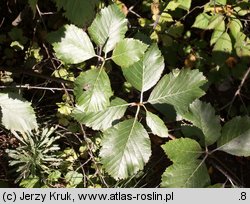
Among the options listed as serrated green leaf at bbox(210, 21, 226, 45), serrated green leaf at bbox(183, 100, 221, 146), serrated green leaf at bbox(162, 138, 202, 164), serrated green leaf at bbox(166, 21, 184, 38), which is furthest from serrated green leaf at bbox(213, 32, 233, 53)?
serrated green leaf at bbox(162, 138, 202, 164)

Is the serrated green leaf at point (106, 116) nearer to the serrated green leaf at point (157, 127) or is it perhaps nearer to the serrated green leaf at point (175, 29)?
the serrated green leaf at point (157, 127)

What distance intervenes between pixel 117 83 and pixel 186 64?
1.61 feet

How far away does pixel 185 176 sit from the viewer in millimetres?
1293

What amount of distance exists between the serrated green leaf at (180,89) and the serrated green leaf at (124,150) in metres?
0.15

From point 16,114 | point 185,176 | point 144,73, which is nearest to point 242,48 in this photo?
point 144,73

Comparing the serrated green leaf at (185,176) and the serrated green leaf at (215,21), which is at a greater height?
A: the serrated green leaf at (215,21)

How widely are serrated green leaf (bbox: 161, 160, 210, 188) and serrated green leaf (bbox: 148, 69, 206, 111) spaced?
0.68 feet

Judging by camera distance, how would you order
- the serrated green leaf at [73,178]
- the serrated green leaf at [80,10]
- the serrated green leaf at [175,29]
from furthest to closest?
the serrated green leaf at [175,29]
the serrated green leaf at [73,178]
the serrated green leaf at [80,10]

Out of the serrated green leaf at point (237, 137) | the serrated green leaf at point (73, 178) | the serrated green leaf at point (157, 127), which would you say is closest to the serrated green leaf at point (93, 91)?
the serrated green leaf at point (157, 127)

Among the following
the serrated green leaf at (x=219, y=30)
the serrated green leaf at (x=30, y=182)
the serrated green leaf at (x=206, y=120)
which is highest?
the serrated green leaf at (x=219, y=30)

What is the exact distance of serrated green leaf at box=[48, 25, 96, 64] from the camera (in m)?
1.30

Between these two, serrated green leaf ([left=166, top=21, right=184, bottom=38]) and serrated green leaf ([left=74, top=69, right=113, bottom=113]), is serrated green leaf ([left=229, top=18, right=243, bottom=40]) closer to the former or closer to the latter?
serrated green leaf ([left=166, top=21, right=184, bottom=38])

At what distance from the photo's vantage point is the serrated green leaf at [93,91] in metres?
1.24

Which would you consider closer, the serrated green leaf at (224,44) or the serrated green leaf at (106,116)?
the serrated green leaf at (106,116)
